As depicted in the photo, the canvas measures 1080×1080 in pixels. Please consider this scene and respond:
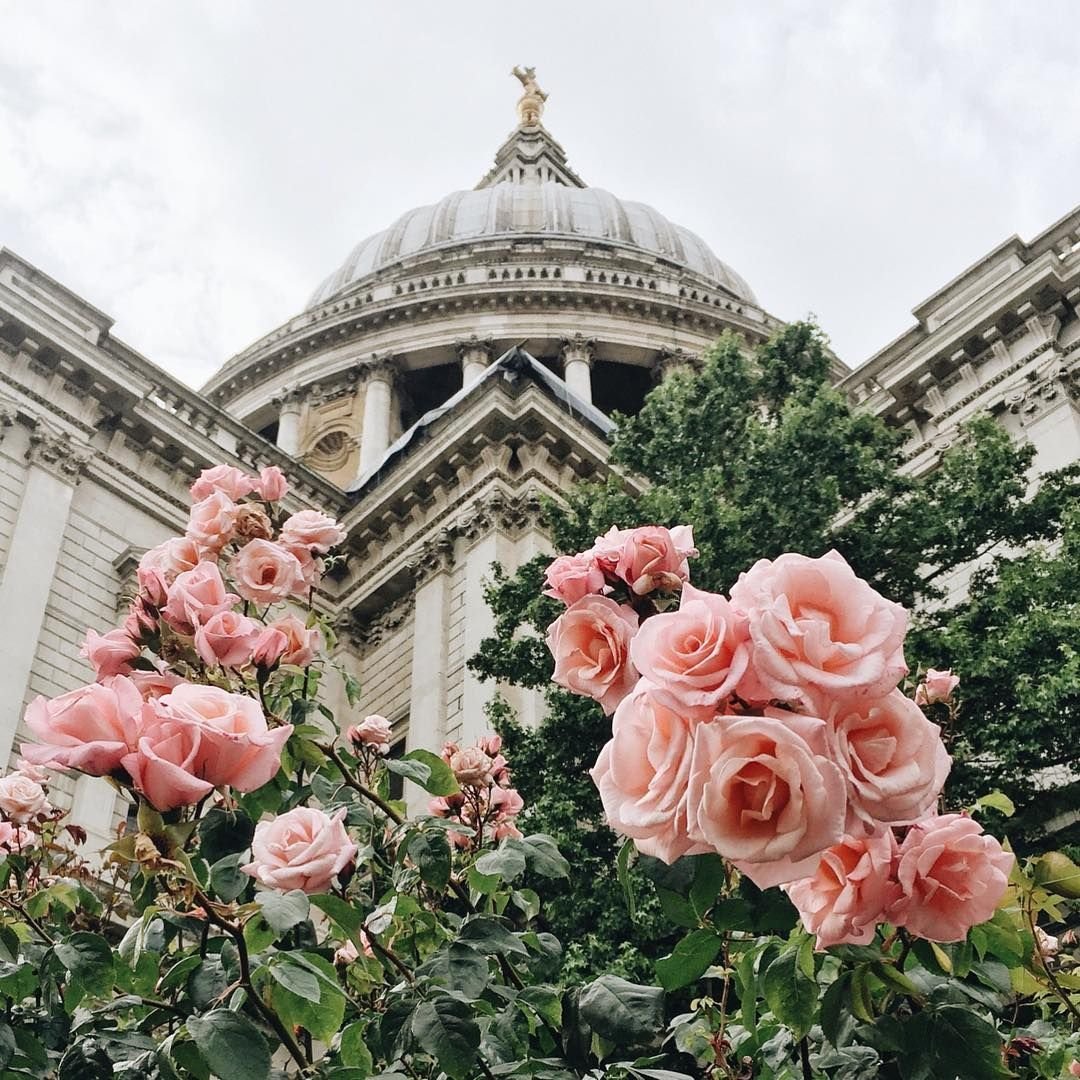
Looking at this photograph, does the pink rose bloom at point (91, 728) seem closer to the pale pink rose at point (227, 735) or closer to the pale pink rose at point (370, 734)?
the pale pink rose at point (227, 735)

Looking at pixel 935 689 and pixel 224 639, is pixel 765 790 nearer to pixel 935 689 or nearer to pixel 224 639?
pixel 224 639

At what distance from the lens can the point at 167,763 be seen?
256 cm

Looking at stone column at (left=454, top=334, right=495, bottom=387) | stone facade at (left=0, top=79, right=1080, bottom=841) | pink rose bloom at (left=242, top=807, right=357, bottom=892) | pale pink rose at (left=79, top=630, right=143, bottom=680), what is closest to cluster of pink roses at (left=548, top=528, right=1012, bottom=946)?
pink rose bloom at (left=242, top=807, right=357, bottom=892)

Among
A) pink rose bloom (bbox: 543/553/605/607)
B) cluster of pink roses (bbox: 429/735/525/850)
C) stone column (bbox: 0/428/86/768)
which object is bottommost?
pink rose bloom (bbox: 543/553/605/607)

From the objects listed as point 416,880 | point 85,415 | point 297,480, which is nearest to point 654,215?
point 297,480

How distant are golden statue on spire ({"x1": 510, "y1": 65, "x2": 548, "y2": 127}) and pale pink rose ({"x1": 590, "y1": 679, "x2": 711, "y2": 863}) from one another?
63033 mm

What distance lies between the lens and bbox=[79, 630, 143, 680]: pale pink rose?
3520mm

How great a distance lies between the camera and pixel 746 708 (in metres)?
2.26

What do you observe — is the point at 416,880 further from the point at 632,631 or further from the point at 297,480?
the point at 297,480

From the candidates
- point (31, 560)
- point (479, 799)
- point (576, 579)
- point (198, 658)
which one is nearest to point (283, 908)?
point (198, 658)

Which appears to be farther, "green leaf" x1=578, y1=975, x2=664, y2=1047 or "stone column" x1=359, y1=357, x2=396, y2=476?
"stone column" x1=359, y1=357, x2=396, y2=476

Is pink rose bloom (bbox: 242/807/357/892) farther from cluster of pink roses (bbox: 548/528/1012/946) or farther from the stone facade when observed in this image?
the stone facade

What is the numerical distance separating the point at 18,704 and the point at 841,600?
46.7 feet

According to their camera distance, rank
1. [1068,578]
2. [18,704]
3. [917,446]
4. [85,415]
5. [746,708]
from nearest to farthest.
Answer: [746,708], [1068,578], [18,704], [85,415], [917,446]
